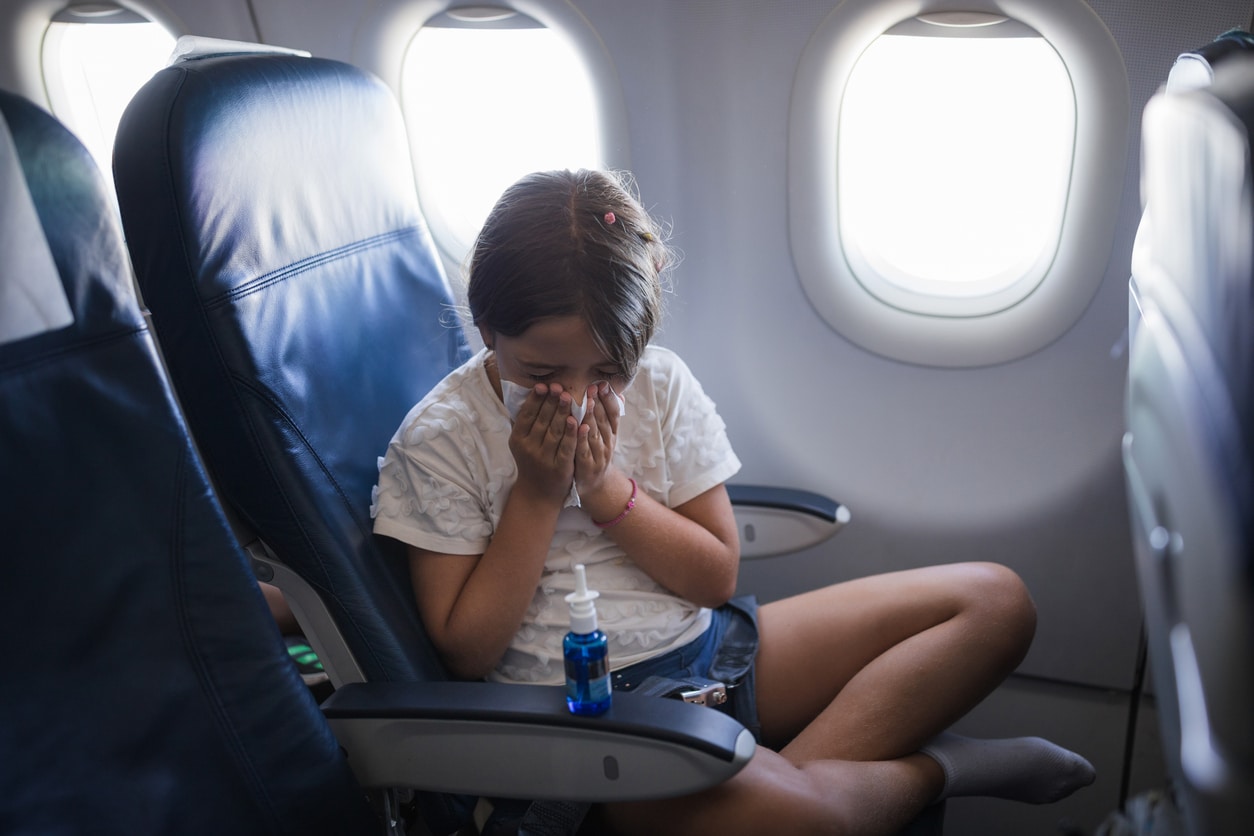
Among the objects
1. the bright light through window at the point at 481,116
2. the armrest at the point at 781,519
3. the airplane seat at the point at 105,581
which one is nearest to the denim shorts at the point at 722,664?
the armrest at the point at 781,519

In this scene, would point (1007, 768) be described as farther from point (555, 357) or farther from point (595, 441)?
point (555, 357)

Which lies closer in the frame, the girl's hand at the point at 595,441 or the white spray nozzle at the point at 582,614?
the white spray nozzle at the point at 582,614

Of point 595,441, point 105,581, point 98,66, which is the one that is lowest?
point 595,441

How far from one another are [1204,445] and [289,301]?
1.11m

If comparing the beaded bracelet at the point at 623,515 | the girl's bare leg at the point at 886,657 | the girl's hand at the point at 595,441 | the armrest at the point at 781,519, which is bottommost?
the girl's bare leg at the point at 886,657

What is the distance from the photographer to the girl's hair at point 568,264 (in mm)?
1328

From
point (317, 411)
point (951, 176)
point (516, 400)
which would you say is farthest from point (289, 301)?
point (951, 176)

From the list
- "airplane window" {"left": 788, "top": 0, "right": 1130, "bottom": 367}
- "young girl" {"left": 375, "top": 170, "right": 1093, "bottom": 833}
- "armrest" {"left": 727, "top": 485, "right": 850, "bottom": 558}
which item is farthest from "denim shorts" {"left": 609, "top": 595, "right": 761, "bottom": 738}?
"airplane window" {"left": 788, "top": 0, "right": 1130, "bottom": 367}

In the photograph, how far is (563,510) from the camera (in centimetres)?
155

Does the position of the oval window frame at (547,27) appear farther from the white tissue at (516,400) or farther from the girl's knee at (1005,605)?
the girl's knee at (1005,605)

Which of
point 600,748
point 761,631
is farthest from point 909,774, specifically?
Answer: point 600,748

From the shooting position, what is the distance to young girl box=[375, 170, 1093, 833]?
4.41 feet

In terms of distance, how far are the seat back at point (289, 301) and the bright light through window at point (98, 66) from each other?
4.50ft

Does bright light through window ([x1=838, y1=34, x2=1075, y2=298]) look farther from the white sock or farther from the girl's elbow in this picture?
the girl's elbow
